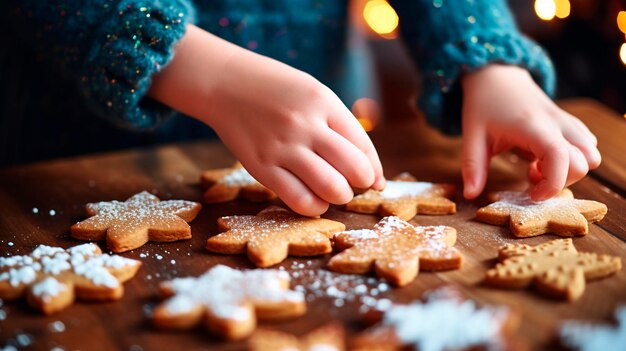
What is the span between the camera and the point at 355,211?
39.1 inches

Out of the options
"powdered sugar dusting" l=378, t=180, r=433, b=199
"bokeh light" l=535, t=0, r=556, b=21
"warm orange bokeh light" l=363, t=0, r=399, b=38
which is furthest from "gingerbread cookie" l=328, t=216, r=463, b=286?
"warm orange bokeh light" l=363, t=0, r=399, b=38

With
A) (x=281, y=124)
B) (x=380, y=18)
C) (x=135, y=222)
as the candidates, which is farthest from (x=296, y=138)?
(x=380, y=18)

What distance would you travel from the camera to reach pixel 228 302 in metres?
0.73

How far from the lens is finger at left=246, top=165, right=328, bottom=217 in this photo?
91 centimetres

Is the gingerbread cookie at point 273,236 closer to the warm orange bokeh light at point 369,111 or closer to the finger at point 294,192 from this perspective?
the finger at point 294,192

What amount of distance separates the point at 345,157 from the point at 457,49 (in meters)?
0.33

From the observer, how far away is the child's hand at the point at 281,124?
91cm

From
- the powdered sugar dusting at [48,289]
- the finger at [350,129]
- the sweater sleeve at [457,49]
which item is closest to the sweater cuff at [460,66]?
the sweater sleeve at [457,49]

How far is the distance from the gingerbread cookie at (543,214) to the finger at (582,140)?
0.06 metres

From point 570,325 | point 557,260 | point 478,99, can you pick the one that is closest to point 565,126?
point 478,99

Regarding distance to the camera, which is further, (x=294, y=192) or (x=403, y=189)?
(x=403, y=189)

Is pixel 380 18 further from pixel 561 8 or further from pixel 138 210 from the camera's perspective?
pixel 138 210

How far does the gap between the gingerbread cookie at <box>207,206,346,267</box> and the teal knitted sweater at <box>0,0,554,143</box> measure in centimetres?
25

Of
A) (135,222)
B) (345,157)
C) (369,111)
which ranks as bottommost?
(369,111)
